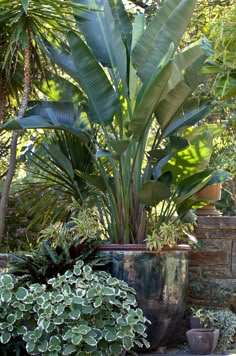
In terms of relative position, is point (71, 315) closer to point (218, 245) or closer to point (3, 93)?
point (218, 245)

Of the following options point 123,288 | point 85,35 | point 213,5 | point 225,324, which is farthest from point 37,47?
point 225,324

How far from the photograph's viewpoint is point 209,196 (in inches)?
262

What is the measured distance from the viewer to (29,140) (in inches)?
300

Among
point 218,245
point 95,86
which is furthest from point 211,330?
point 95,86

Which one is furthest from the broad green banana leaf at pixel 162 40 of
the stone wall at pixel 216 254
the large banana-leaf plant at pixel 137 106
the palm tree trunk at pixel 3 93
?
the stone wall at pixel 216 254

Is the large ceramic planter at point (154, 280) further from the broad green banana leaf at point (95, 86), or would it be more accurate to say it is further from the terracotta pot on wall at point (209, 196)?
the broad green banana leaf at point (95, 86)

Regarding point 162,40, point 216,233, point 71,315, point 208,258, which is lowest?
point 71,315

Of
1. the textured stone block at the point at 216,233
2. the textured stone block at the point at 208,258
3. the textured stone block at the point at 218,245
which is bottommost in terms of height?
the textured stone block at the point at 208,258

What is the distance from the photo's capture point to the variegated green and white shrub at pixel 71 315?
467cm

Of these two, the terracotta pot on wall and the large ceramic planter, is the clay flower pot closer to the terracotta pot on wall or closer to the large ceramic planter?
the large ceramic planter

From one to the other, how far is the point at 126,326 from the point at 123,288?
1.35 feet

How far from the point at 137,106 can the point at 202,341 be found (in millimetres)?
2226

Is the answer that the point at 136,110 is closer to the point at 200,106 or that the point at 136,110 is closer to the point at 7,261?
the point at 200,106

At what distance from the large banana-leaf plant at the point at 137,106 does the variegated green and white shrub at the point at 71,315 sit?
1081 mm
